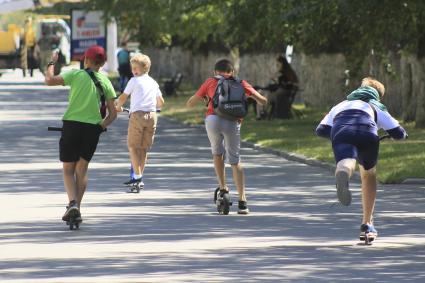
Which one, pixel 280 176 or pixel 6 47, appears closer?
pixel 280 176

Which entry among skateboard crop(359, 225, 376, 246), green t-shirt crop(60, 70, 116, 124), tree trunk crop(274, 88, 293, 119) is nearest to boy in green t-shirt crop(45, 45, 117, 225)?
green t-shirt crop(60, 70, 116, 124)

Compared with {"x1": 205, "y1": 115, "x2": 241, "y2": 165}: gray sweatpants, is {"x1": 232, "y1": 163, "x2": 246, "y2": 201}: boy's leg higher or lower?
lower

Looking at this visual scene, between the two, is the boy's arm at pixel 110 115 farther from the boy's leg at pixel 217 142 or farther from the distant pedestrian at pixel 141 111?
the distant pedestrian at pixel 141 111

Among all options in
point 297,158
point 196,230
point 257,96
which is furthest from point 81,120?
point 297,158

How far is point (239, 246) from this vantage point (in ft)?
45.4

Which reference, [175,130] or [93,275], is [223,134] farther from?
[175,130]

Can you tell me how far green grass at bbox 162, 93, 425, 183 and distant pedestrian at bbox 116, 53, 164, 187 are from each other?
11.2 feet

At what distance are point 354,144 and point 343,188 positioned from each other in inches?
29.4

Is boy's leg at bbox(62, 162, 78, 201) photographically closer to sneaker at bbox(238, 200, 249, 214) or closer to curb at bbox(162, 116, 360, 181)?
sneaker at bbox(238, 200, 249, 214)

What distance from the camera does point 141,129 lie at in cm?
2058

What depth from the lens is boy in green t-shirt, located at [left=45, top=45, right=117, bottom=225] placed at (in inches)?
617

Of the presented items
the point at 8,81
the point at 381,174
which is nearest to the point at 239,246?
the point at 381,174

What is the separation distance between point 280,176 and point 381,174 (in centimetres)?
162

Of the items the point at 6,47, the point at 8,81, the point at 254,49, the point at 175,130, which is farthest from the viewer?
the point at 6,47
